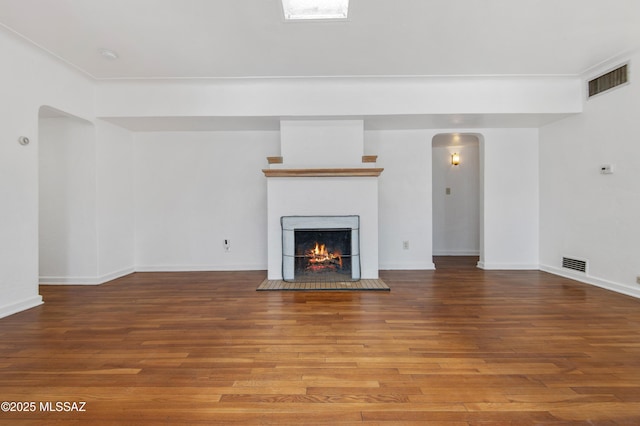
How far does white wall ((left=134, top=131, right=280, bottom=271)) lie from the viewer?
178 inches

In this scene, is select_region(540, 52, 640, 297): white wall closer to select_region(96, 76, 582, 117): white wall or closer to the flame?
select_region(96, 76, 582, 117): white wall

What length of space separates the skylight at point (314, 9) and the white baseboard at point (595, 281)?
414 cm

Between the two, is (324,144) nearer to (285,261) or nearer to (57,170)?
(285,261)

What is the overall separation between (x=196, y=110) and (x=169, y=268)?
8.24ft

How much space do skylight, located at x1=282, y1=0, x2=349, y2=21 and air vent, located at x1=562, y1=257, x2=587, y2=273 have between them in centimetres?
422

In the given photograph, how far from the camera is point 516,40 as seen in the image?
2.82 metres

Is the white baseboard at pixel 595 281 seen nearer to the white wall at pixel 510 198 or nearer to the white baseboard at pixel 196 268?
the white wall at pixel 510 198

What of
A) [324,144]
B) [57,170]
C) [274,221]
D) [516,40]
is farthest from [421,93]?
[57,170]

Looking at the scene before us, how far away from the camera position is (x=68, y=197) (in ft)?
12.4

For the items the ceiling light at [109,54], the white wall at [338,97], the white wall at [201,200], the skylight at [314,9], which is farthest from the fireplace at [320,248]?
the ceiling light at [109,54]

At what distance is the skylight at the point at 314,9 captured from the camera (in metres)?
2.41

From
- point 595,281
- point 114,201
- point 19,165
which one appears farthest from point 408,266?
point 19,165

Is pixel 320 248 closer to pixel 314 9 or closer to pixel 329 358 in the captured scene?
pixel 329 358

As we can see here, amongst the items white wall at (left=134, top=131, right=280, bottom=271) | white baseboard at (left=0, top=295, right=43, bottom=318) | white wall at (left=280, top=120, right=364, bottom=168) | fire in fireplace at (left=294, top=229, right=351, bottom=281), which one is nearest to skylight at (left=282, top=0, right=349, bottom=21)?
white wall at (left=280, top=120, right=364, bottom=168)
